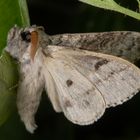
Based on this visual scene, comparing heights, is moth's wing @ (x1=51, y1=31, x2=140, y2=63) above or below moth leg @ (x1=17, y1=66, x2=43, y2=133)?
above

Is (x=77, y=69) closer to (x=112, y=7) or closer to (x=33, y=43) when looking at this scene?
(x=33, y=43)

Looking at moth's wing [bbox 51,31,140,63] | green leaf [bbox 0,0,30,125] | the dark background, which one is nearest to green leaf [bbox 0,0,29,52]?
green leaf [bbox 0,0,30,125]

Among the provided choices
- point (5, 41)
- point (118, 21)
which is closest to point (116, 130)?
point (118, 21)

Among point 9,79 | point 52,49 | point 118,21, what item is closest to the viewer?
point 9,79

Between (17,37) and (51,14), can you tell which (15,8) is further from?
(51,14)

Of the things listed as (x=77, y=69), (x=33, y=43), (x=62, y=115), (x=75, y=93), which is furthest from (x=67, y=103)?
(x=62, y=115)

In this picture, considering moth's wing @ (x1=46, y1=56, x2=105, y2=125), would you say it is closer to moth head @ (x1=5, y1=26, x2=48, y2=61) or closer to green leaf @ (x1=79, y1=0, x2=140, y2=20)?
moth head @ (x1=5, y1=26, x2=48, y2=61)
